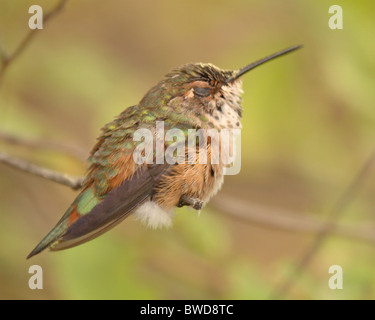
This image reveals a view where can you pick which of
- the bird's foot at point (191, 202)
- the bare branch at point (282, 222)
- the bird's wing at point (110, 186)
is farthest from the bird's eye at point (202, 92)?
the bare branch at point (282, 222)

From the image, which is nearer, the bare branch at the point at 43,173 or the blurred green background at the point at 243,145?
the bare branch at the point at 43,173

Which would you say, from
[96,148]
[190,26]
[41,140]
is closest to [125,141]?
[96,148]

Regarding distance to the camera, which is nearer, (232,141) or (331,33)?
(232,141)

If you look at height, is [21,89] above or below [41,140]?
above

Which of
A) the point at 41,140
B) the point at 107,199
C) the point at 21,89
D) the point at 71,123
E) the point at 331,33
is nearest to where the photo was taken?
the point at 107,199

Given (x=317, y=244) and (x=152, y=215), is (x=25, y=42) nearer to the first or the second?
(x=152, y=215)

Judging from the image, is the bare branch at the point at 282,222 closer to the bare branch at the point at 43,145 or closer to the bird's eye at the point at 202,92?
the bare branch at the point at 43,145
